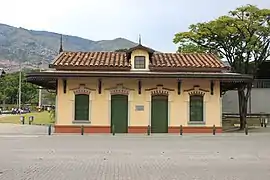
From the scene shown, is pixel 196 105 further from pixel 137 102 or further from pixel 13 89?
pixel 13 89

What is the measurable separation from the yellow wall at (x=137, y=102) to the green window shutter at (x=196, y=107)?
0.33 meters

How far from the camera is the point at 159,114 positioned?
32125 millimetres

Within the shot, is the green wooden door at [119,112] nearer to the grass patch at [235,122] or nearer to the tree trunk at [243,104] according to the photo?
the tree trunk at [243,104]

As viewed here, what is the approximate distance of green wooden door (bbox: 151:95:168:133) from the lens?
1265 inches

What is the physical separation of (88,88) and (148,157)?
15735 millimetres

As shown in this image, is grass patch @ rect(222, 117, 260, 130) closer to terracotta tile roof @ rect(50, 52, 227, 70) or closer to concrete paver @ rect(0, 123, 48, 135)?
terracotta tile roof @ rect(50, 52, 227, 70)

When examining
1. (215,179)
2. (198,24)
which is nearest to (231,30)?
(198,24)

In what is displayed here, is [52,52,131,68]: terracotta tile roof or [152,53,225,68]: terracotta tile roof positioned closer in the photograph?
[52,52,131,68]: terracotta tile roof

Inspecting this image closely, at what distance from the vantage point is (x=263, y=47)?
37.1 m

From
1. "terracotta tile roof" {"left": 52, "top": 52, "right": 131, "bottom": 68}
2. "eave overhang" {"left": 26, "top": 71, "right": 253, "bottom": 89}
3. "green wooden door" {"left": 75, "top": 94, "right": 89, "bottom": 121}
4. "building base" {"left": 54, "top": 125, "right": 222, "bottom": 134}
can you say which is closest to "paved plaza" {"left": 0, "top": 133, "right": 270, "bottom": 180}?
"eave overhang" {"left": 26, "top": 71, "right": 253, "bottom": 89}

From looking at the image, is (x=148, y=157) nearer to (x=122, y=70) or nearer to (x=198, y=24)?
(x=122, y=70)

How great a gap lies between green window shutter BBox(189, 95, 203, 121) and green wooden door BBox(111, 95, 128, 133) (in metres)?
4.30

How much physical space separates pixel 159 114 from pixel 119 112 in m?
2.63

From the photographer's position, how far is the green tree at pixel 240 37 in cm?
3591
